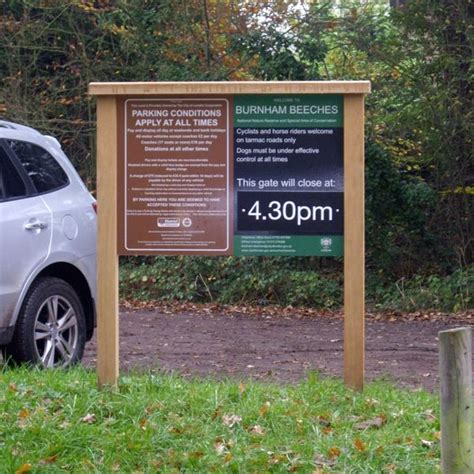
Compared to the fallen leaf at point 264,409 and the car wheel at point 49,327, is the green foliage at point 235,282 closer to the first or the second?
the car wheel at point 49,327

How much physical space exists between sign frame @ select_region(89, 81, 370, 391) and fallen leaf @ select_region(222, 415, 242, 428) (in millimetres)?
936

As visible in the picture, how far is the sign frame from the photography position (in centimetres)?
690

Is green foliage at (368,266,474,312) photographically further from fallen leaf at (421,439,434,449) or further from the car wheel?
fallen leaf at (421,439,434,449)

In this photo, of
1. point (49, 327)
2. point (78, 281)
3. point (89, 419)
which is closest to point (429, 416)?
point (89, 419)

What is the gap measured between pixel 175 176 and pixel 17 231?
180cm

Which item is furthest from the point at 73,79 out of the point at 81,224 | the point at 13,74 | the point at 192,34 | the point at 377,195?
the point at 81,224

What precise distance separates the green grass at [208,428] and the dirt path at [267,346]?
1.66 meters

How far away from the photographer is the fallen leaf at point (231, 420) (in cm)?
632

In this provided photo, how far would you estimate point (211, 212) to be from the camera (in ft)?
→ 23.0

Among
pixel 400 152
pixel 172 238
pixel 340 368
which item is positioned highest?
pixel 400 152

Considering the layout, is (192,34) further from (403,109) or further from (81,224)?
(81,224)

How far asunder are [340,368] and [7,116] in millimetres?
9863

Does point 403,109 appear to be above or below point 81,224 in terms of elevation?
→ above

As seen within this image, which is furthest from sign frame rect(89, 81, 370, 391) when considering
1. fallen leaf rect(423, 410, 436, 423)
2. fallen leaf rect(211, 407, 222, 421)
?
fallen leaf rect(211, 407, 222, 421)
